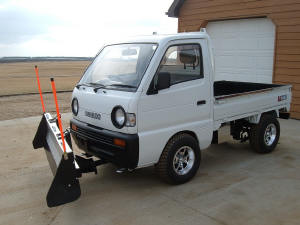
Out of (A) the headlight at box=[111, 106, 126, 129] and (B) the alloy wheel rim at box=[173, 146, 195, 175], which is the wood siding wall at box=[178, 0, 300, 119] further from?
(A) the headlight at box=[111, 106, 126, 129]

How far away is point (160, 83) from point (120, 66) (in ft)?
2.80

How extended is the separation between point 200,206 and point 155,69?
1811 millimetres

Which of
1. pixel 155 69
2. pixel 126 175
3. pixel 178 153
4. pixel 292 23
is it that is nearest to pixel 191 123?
pixel 178 153

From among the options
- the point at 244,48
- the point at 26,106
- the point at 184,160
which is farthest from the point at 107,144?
the point at 26,106

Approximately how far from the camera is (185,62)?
4.97 m

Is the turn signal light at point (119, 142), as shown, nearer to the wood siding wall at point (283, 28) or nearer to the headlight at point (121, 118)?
the headlight at point (121, 118)

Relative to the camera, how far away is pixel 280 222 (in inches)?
152

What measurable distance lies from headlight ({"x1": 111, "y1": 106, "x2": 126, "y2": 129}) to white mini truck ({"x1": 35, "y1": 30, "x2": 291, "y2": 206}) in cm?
1

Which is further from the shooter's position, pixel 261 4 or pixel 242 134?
pixel 261 4

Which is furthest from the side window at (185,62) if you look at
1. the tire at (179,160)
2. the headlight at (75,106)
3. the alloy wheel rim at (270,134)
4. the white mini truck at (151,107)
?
the alloy wheel rim at (270,134)

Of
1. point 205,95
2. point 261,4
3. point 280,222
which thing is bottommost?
point 280,222

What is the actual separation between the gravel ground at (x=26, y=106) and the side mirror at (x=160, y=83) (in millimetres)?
6775

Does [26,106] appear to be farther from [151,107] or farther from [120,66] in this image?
[151,107]

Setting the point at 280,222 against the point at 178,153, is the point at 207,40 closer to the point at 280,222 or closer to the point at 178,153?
the point at 178,153
